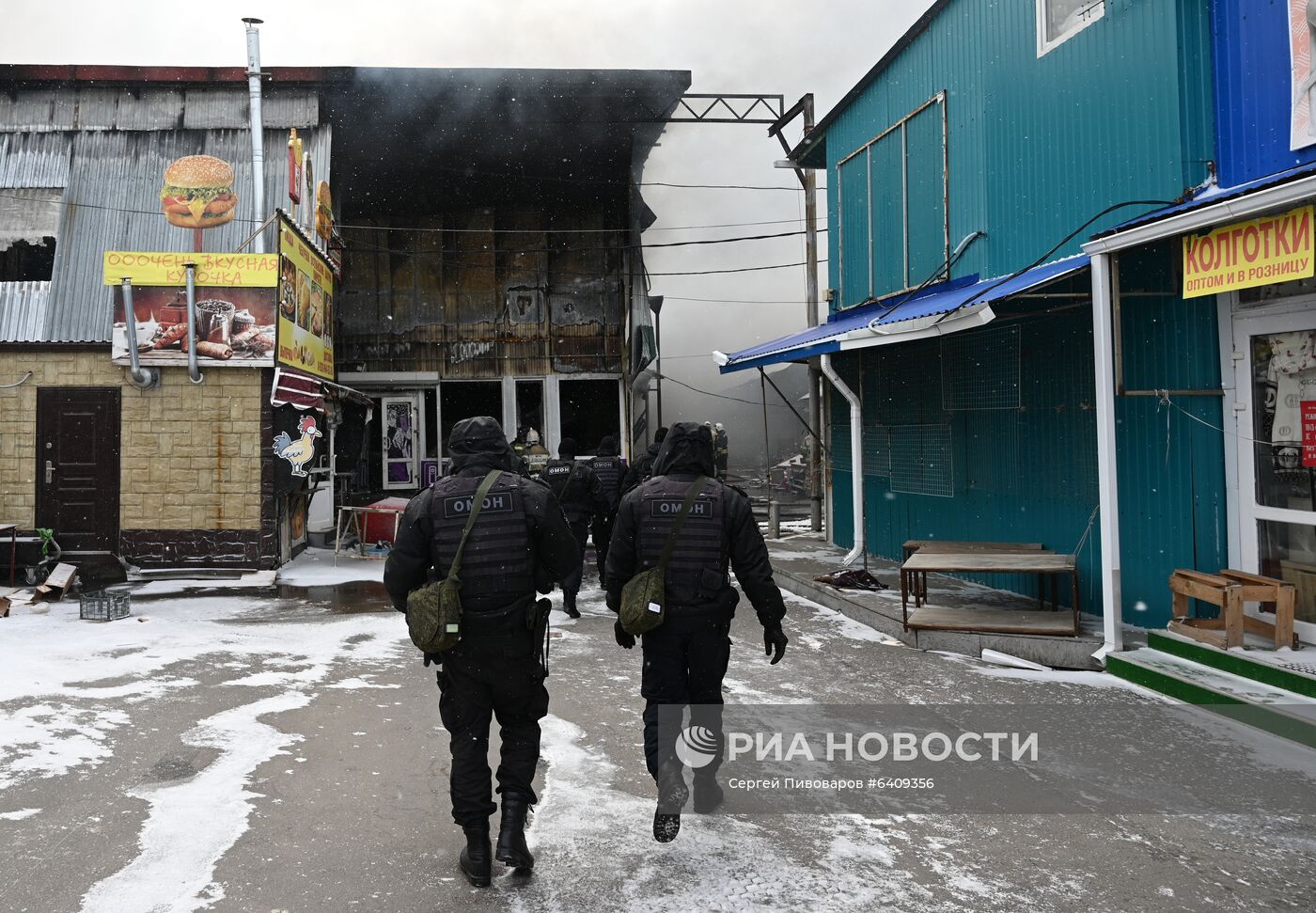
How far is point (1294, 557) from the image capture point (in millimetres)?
6672

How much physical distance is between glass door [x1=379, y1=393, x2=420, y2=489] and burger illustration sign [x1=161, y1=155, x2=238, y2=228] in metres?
6.18

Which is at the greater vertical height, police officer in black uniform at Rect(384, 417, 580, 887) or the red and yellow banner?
the red and yellow banner

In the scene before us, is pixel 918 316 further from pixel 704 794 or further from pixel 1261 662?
pixel 704 794

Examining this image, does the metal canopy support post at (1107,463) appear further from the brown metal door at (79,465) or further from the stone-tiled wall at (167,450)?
the brown metal door at (79,465)

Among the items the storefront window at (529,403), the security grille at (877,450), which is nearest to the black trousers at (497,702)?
the security grille at (877,450)

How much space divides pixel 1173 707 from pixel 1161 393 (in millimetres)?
2206

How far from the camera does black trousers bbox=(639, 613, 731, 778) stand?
4359 mm

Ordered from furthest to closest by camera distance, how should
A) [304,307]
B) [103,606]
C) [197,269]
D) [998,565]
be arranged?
1. [304,307]
2. [197,269]
3. [103,606]
4. [998,565]

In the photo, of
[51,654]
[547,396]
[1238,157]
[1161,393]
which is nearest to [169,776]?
[51,654]

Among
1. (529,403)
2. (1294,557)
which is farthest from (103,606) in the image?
(529,403)

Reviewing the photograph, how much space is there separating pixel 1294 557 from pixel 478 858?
19.2 feet

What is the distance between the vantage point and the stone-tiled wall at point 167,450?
12.2 meters

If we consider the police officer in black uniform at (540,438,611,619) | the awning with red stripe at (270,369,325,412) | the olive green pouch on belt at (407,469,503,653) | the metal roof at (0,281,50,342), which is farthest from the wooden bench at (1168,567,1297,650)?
the metal roof at (0,281,50,342)

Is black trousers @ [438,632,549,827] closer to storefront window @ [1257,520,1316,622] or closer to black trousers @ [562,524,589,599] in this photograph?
black trousers @ [562,524,589,599]
